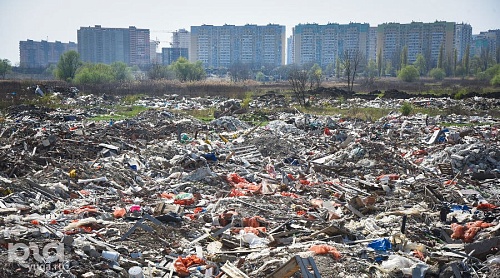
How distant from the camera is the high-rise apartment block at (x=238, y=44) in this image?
12800cm

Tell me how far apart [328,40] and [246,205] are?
12167 cm

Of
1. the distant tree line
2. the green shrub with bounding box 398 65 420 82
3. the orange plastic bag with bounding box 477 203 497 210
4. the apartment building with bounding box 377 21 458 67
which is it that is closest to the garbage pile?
the orange plastic bag with bounding box 477 203 497 210

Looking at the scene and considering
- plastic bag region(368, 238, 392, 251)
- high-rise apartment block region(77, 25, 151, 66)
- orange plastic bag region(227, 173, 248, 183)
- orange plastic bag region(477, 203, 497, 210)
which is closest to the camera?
plastic bag region(368, 238, 392, 251)

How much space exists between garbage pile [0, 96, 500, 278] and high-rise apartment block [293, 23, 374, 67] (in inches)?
4328

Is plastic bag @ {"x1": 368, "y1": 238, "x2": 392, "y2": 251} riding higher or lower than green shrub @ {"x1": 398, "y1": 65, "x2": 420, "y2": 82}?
lower

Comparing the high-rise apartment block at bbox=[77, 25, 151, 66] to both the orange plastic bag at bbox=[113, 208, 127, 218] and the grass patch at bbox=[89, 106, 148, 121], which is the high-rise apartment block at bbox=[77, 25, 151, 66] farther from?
the orange plastic bag at bbox=[113, 208, 127, 218]

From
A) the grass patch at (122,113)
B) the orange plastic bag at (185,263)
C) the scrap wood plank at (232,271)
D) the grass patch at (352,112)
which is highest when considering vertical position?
the grass patch at (352,112)

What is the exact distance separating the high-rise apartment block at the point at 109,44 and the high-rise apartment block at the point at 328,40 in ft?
147

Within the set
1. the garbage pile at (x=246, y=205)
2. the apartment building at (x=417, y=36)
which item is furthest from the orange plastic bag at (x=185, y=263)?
the apartment building at (x=417, y=36)

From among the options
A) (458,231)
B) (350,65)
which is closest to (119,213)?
(458,231)

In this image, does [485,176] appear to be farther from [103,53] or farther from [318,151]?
[103,53]

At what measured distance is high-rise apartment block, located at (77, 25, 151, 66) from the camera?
121188 millimetres

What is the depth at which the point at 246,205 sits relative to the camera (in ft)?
29.1

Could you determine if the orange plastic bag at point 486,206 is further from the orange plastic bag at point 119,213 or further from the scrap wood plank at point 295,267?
the orange plastic bag at point 119,213
